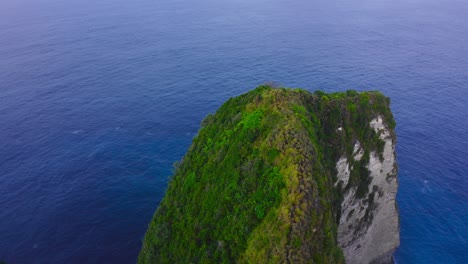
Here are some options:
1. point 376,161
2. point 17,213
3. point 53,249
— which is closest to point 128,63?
point 17,213

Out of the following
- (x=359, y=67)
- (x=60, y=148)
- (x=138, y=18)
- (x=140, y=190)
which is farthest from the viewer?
(x=138, y=18)

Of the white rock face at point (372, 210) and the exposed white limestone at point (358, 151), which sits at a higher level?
the exposed white limestone at point (358, 151)

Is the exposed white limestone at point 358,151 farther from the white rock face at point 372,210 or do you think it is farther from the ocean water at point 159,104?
the ocean water at point 159,104

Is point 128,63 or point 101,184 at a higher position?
point 128,63

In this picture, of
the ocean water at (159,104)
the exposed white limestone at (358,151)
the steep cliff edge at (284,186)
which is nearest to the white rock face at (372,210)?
the exposed white limestone at (358,151)

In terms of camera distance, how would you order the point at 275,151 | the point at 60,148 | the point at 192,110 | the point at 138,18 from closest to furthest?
the point at 275,151
the point at 60,148
the point at 192,110
the point at 138,18

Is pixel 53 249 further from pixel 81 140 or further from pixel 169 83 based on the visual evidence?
pixel 169 83

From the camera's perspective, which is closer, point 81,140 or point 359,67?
point 81,140
